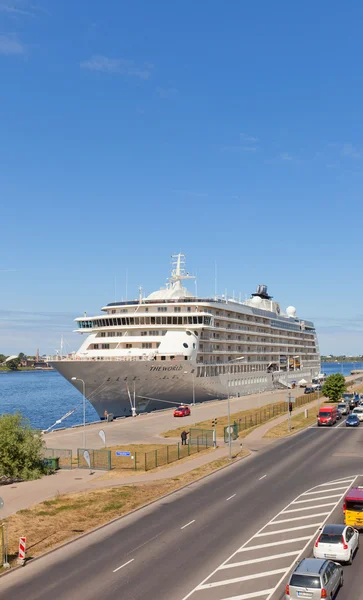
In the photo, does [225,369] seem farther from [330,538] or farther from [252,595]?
[252,595]

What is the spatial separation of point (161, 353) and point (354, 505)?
1969 inches

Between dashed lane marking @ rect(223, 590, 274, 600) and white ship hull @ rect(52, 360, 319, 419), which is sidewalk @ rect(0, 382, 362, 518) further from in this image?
white ship hull @ rect(52, 360, 319, 419)

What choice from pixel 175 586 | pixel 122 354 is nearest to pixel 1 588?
pixel 175 586

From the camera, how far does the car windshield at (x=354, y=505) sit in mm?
24297

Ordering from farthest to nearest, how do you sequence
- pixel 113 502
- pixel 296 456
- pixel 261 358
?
pixel 261 358 → pixel 296 456 → pixel 113 502

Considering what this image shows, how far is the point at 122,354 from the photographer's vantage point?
72.5m

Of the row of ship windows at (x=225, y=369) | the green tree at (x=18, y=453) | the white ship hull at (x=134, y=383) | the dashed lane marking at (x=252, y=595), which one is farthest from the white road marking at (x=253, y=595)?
the row of ship windows at (x=225, y=369)

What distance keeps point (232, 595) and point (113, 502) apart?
1342cm

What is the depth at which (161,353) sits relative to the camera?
73438 millimetres

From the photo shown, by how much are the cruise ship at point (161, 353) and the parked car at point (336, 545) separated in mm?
37899

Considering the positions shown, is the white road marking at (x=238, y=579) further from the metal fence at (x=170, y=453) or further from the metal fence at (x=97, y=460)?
the metal fence at (x=97, y=460)

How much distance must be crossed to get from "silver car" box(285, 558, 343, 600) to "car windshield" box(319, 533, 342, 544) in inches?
92.4

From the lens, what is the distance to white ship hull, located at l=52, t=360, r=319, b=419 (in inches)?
2667

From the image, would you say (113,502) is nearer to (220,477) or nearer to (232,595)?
(220,477)
